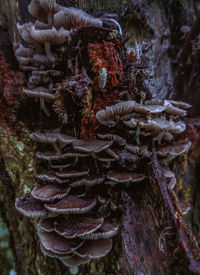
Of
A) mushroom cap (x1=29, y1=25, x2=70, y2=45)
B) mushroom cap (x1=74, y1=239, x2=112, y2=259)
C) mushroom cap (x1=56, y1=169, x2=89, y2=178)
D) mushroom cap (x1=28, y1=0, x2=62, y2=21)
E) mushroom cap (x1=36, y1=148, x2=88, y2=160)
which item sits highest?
mushroom cap (x1=28, y1=0, x2=62, y2=21)

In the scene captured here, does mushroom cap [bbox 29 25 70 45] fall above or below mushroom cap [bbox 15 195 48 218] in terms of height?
above

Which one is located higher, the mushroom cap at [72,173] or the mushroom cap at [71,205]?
the mushroom cap at [72,173]

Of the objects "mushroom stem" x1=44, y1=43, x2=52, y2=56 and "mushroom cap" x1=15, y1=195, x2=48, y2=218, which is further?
"mushroom stem" x1=44, y1=43, x2=52, y2=56

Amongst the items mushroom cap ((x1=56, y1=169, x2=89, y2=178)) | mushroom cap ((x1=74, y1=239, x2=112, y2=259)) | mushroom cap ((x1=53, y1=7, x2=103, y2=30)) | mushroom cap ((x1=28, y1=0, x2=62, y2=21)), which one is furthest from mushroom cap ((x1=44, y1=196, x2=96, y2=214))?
mushroom cap ((x1=28, y1=0, x2=62, y2=21))

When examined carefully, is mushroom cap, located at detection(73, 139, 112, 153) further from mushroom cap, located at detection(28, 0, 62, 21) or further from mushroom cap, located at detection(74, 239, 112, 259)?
mushroom cap, located at detection(28, 0, 62, 21)

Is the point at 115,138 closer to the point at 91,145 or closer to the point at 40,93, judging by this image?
the point at 91,145

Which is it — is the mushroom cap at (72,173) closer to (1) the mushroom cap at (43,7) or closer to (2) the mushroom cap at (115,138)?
(2) the mushroom cap at (115,138)

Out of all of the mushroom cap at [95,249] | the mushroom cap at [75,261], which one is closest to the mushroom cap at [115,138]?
the mushroom cap at [95,249]

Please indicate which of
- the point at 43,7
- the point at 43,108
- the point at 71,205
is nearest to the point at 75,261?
the point at 71,205

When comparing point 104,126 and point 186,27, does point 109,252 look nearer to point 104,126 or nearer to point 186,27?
point 104,126

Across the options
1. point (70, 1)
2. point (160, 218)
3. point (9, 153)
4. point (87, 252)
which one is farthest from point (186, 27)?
point (87, 252)
